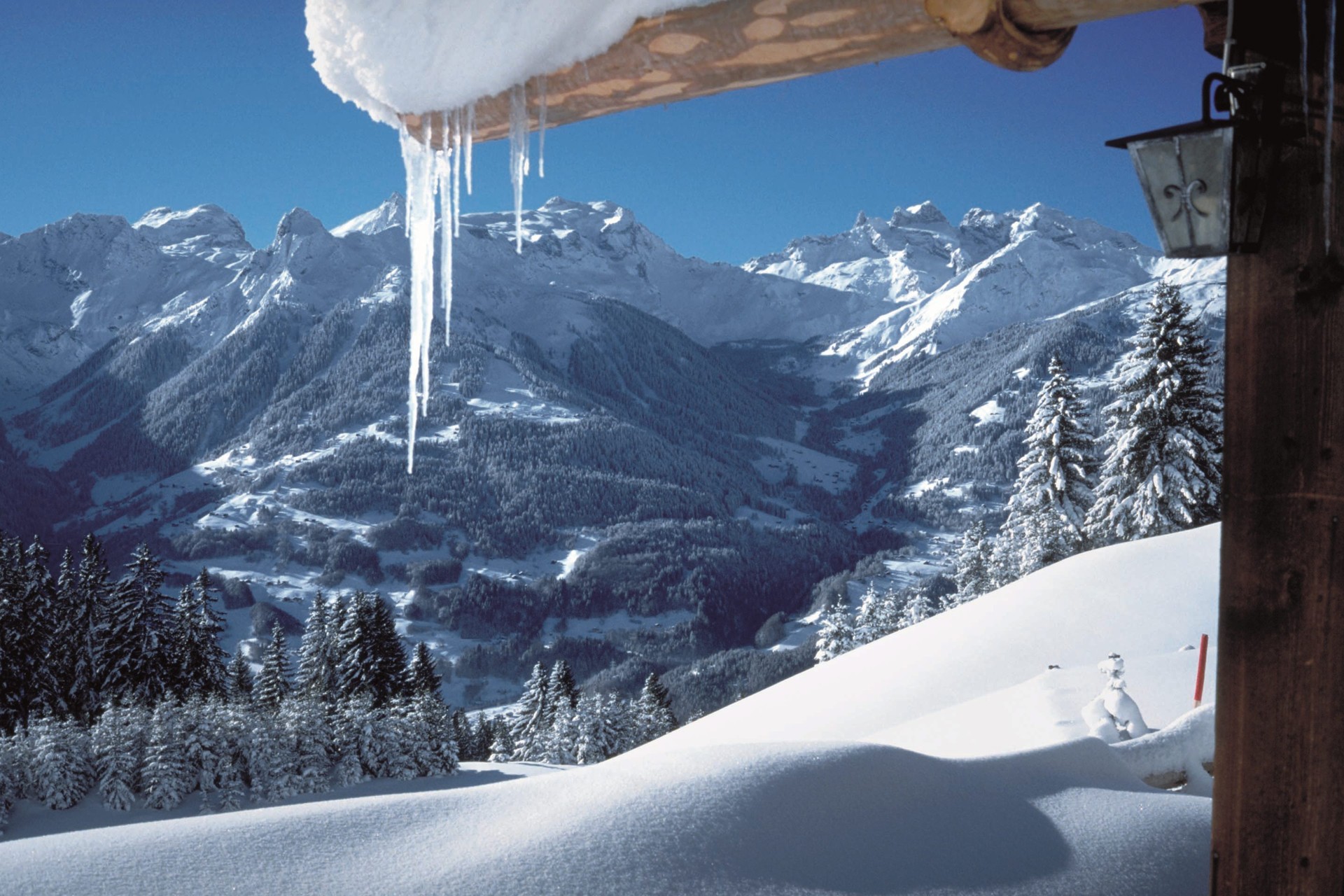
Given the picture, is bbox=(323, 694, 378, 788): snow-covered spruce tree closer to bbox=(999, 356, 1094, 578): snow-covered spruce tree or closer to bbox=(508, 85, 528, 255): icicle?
bbox=(999, 356, 1094, 578): snow-covered spruce tree

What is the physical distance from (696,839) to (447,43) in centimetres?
348

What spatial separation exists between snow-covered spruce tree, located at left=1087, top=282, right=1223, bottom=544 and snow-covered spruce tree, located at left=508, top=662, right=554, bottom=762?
1026 inches

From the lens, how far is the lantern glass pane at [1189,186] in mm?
2881

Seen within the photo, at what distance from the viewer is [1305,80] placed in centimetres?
266

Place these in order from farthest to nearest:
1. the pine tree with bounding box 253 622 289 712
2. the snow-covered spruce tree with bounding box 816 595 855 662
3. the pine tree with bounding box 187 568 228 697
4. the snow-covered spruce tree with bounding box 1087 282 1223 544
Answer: the pine tree with bounding box 253 622 289 712
the snow-covered spruce tree with bounding box 816 595 855 662
the pine tree with bounding box 187 568 228 697
the snow-covered spruce tree with bounding box 1087 282 1223 544

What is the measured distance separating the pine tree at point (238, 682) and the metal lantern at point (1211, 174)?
35180 mm

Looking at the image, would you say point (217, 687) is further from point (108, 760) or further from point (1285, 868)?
point (1285, 868)

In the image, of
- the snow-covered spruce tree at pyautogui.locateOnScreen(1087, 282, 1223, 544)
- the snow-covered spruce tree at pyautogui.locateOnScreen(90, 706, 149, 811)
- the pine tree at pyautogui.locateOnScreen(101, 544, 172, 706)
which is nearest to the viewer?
the snow-covered spruce tree at pyautogui.locateOnScreen(1087, 282, 1223, 544)

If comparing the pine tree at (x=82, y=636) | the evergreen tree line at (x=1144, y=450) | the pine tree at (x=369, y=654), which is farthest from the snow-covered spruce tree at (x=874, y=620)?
the pine tree at (x=82, y=636)

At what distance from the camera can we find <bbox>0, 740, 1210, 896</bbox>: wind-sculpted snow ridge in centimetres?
394

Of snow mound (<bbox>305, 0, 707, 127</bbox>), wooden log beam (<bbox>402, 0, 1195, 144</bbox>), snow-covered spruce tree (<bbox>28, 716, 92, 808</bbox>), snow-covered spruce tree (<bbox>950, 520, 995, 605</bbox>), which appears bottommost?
snow-covered spruce tree (<bbox>28, 716, 92, 808</bbox>)

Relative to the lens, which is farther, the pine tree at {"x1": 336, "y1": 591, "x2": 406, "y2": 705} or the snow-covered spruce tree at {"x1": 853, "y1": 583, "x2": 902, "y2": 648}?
the snow-covered spruce tree at {"x1": 853, "y1": 583, "x2": 902, "y2": 648}

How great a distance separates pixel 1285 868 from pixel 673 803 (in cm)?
265

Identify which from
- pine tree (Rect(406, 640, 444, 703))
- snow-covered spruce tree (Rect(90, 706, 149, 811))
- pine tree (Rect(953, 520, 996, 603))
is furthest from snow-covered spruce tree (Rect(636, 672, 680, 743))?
snow-covered spruce tree (Rect(90, 706, 149, 811))
